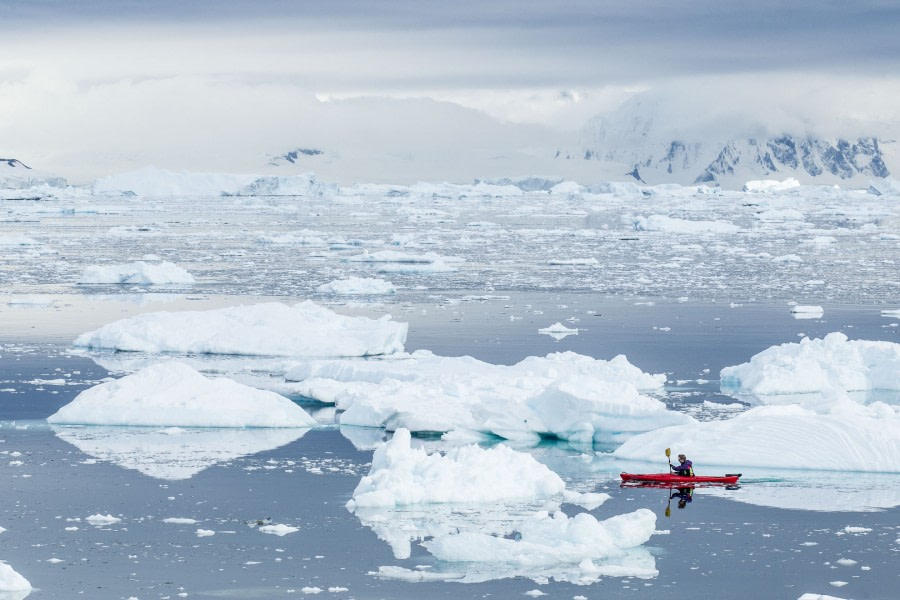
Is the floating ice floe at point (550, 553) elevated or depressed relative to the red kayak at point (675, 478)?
depressed

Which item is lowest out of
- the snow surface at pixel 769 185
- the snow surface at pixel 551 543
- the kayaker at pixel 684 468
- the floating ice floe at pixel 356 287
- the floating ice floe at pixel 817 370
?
the snow surface at pixel 551 543

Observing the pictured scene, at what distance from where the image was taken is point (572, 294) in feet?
84.0

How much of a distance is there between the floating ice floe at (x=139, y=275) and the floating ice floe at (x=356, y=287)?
2.91 m

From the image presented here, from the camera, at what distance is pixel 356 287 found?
83.2ft

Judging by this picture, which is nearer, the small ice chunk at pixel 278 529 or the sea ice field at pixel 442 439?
the sea ice field at pixel 442 439

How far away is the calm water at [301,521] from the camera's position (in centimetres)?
834

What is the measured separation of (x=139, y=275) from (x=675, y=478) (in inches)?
696

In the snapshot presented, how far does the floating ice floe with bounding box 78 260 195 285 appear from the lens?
26672mm

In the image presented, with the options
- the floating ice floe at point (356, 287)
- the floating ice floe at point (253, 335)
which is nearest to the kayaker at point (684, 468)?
the floating ice floe at point (253, 335)

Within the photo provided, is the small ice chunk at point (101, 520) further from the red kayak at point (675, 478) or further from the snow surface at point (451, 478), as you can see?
the red kayak at point (675, 478)

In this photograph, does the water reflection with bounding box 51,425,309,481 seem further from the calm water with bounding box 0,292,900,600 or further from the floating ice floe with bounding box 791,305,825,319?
the floating ice floe with bounding box 791,305,825,319

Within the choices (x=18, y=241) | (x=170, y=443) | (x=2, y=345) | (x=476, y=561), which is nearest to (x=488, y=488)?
(x=476, y=561)

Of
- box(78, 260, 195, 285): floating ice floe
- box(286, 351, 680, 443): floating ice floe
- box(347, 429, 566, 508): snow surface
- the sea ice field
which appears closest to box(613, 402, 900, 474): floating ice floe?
the sea ice field

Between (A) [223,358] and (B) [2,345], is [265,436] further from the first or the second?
(B) [2,345]
